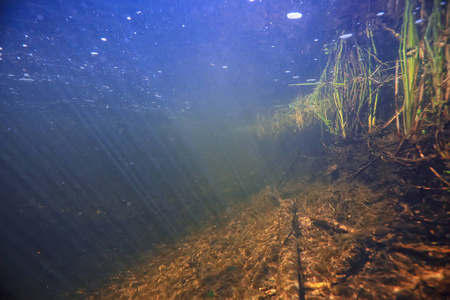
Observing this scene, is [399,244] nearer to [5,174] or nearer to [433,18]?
[433,18]

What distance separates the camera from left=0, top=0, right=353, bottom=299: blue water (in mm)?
6750

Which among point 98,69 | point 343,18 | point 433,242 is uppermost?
point 98,69

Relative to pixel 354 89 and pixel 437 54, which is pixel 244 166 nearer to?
pixel 354 89

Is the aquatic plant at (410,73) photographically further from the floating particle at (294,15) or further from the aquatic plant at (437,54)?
the floating particle at (294,15)

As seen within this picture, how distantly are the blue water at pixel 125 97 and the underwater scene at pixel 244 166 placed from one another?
3.7 inches

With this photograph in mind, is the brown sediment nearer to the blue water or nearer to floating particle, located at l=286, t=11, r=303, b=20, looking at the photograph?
the blue water

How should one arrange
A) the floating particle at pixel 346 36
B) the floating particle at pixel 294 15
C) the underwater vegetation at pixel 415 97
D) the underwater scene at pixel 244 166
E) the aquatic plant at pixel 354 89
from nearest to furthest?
the underwater scene at pixel 244 166, the underwater vegetation at pixel 415 97, the aquatic plant at pixel 354 89, the floating particle at pixel 294 15, the floating particle at pixel 346 36

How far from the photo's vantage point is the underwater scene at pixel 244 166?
3266 millimetres

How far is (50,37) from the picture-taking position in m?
8.37

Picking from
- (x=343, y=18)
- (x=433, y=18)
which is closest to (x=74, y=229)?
(x=433, y=18)

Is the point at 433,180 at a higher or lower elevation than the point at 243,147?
higher

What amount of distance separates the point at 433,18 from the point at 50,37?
14.4m

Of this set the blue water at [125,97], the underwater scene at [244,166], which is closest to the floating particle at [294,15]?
the underwater scene at [244,166]

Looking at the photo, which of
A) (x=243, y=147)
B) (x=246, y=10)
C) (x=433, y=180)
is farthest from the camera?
(x=243, y=147)
